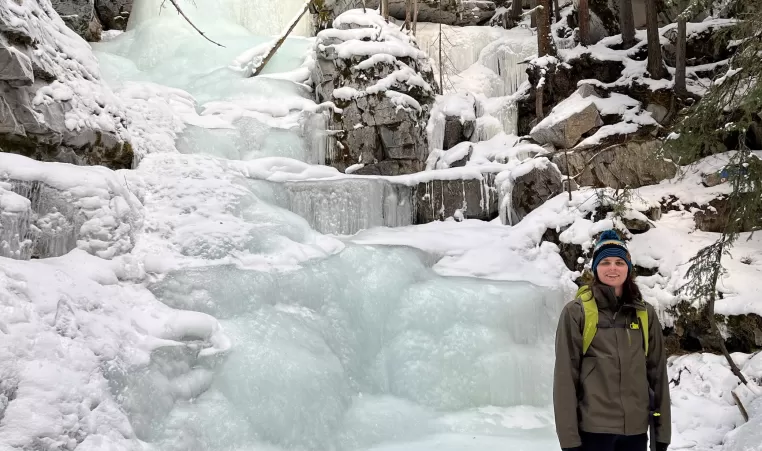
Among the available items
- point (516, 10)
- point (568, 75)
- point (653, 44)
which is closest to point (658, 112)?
→ point (653, 44)

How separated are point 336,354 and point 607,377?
3.70 meters

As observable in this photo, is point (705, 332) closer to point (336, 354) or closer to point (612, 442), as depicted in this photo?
point (336, 354)

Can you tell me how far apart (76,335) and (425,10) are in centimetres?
1464

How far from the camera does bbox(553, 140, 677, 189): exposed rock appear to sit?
8.91 m

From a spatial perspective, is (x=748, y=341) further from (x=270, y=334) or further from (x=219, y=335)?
(x=219, y=335)

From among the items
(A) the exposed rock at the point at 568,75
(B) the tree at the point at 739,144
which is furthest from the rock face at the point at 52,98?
(A) the exposed rock at the point at 568,75

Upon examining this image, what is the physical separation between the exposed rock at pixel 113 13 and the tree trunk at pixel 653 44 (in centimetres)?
1298

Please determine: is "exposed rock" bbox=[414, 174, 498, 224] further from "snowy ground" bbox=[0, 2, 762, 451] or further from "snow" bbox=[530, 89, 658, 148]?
"snow" bbox=[530, 89, 658, 148]

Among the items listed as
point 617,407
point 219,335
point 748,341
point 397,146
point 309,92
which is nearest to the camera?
point 617,407

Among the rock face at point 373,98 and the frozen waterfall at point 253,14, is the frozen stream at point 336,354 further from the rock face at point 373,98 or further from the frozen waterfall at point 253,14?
the frozen waterfall at point 253,14

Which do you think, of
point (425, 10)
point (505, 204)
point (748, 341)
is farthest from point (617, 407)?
point (425, 10)

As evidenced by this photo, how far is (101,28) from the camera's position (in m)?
14.7

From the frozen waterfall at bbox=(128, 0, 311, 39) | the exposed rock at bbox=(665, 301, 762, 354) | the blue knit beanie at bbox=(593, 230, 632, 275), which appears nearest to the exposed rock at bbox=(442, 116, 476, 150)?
the exposed rock at bbox=(665, 301, 762, 354)

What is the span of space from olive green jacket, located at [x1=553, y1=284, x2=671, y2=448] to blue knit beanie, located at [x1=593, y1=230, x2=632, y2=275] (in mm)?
143
